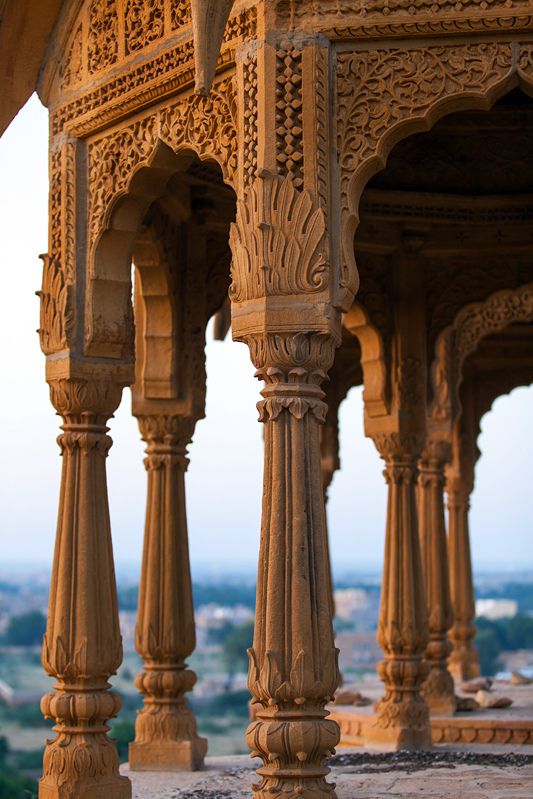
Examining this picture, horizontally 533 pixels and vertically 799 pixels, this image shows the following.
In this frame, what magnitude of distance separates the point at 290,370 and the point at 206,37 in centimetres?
205

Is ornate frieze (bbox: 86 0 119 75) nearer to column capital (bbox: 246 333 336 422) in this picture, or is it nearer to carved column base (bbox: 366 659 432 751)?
column capital (bbox: 246 333 336 422)

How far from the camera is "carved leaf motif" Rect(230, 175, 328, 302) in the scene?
9.49m

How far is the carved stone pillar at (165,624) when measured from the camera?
13461mm

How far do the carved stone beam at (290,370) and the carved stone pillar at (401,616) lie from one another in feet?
17.9

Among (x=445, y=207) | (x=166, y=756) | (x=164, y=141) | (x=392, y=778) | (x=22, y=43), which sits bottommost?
(x=392, y=778)

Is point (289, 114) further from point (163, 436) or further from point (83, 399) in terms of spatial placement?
point (163, 436)

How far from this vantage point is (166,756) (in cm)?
1342

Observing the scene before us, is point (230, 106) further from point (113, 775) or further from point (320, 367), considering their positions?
point (113, 775)

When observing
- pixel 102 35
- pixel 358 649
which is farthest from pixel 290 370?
pixel 358 649

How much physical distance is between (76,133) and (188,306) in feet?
8.66

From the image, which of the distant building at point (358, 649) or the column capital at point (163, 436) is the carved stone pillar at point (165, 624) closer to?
the column capital at point (163, 436)

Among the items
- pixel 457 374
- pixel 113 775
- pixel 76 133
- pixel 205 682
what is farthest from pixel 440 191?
pixel 205 682

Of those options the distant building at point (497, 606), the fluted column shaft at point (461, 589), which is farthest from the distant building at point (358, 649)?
the fluted column shaft at point (461, 589)

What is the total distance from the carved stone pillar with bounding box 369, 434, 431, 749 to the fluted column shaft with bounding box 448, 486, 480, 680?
7.80 metres
